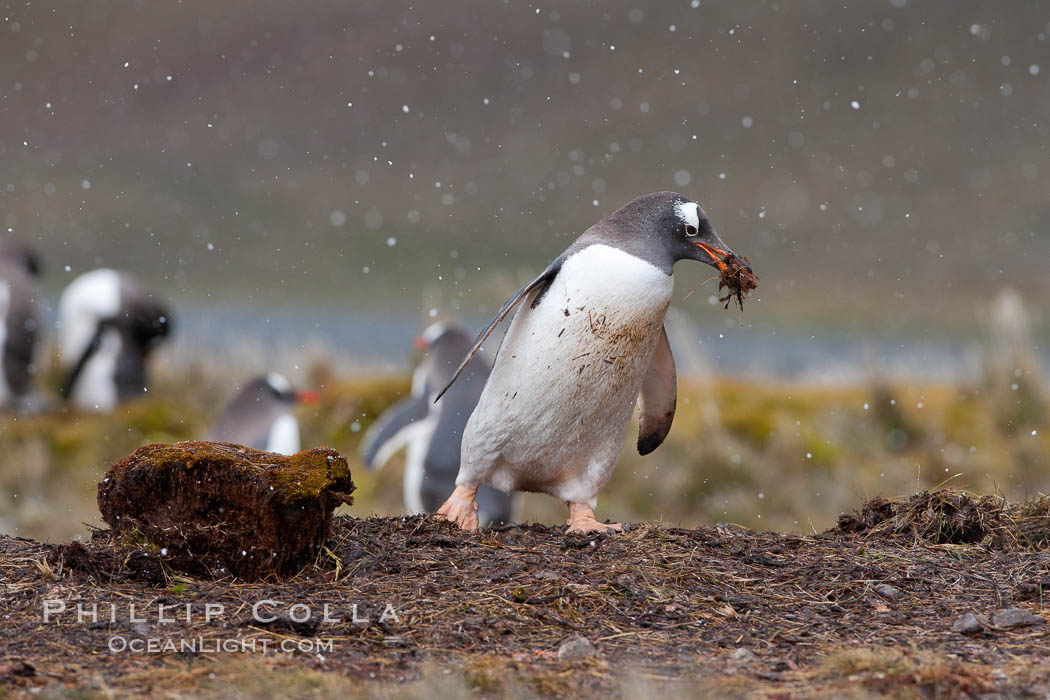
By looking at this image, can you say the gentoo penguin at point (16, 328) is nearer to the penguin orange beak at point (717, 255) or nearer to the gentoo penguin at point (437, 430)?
the gentoo penguin at point (437, 430)

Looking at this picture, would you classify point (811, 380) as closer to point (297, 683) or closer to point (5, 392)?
point (5, 392)

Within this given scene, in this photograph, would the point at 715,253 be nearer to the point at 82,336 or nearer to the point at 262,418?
the point at 262,418

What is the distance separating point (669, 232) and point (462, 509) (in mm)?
1618

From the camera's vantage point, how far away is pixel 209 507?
3855 millimetres

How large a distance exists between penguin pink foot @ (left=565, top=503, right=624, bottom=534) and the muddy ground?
0.61 feet

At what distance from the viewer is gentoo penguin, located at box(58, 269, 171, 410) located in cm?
1509

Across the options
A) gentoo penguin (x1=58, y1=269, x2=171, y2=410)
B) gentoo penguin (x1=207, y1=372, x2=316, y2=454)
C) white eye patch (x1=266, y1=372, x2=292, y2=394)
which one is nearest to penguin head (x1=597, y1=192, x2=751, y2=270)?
gentoo penguin (x1=207, y1=372, x2=316, y2=454)

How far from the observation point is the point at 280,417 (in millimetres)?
9336

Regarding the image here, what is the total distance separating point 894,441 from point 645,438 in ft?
29.8

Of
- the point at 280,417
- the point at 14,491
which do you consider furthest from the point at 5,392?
the point at 280,417

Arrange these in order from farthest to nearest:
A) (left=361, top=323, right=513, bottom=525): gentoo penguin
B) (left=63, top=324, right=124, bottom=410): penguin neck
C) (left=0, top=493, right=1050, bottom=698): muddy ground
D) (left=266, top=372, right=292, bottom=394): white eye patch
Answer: (left=63, top=324, right=124, bottom=410): penguin neck < (left=266, top=372, right=292, bottom=394): white eye patch < (left=361, top=323, right=513, bottom=525): gentoo penguin < (left=0, top=493, right=1050, bottom=698): muddy ground

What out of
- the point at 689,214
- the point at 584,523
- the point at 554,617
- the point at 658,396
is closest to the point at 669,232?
the point at 689,214

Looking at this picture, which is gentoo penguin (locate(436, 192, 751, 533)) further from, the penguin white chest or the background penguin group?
the background penguin group

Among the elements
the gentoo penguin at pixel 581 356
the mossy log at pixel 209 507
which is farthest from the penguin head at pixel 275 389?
the mossy log at pixel 209 507
